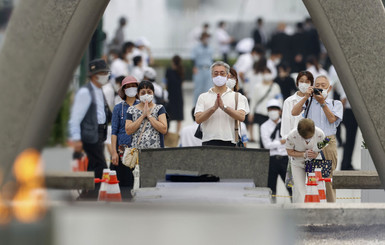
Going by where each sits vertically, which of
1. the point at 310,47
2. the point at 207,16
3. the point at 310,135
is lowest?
the point at 310,135

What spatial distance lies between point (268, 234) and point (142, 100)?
280 inches

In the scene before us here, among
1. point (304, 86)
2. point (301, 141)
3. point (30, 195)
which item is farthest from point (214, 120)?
point (30, 195)

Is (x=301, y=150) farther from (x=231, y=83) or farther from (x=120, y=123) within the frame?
(x=120, y=123)

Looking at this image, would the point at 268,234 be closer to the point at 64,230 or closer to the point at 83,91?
the point at 64,230

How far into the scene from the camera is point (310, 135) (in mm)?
11039

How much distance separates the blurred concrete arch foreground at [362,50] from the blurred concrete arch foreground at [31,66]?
2512 millimetres

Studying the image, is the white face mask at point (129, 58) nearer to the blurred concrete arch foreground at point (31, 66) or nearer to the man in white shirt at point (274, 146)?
the man in white shirt at point (274, 146)

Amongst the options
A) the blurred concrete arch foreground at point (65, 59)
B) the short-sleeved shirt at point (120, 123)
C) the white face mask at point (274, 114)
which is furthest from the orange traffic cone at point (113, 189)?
the white face mask at point (274, 114)

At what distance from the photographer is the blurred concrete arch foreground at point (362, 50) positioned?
999cm

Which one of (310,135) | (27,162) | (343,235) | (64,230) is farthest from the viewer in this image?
(310,135)

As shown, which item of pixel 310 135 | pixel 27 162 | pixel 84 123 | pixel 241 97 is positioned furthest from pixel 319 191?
pixel 27 162

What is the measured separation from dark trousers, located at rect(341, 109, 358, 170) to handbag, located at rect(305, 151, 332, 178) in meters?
5.82

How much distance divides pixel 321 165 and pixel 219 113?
1333 mm

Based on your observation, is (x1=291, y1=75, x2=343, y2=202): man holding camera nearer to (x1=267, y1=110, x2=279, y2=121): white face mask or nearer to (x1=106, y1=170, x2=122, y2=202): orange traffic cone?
(x1=267, y1=110, x2=279, y2=121): white face mask
